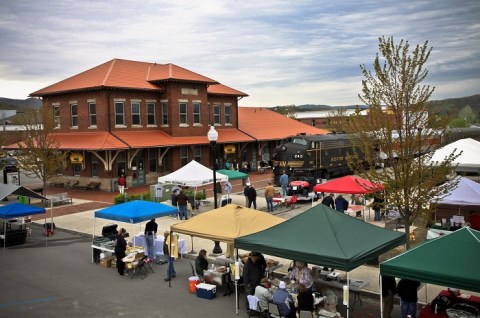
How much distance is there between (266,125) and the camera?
50781 millimetres

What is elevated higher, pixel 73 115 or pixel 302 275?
pixel 73 115

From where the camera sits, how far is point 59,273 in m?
14.4

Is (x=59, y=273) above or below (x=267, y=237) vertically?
below

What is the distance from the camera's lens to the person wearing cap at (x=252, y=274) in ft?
36.6

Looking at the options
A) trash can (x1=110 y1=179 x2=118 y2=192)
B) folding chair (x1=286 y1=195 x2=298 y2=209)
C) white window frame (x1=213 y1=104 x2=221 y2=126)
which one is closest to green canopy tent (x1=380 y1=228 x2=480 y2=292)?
folding chair (x1=286 y1=195 x2=298 y2=209)

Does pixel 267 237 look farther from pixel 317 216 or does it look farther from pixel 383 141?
pixel 383 141

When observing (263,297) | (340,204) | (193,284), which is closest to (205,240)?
(193,284)

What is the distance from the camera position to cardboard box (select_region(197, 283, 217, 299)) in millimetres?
11938

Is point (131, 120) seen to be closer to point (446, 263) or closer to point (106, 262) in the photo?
point (106, 262)

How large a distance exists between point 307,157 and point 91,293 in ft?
76.0

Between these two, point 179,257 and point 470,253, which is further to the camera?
point 179,257

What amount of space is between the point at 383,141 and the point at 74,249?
12.5 m

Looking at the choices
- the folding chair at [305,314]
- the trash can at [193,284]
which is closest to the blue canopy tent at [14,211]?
the trash can at [193,284]

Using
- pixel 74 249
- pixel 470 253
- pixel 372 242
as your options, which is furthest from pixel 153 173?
pixel 470 253
